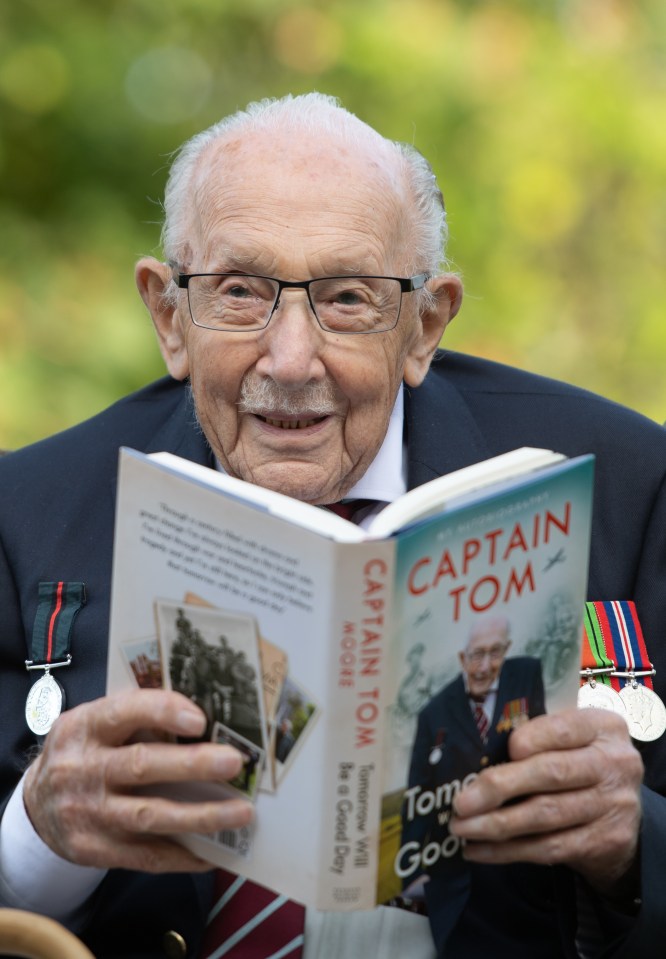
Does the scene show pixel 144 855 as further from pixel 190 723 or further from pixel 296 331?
pixel 296 331

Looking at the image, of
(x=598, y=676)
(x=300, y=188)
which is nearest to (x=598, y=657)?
(x=598, y=676)

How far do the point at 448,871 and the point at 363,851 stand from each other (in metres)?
0.24

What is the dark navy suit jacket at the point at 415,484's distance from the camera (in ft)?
6.67

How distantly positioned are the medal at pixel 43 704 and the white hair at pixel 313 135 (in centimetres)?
74

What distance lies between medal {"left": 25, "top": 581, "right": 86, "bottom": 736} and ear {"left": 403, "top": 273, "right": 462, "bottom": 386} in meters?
0.72

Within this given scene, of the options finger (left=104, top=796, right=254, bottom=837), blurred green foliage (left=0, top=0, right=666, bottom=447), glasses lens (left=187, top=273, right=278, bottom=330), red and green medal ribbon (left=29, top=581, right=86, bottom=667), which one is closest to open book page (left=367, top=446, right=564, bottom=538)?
finger (left=104, top=796, right=254, bottom=837)

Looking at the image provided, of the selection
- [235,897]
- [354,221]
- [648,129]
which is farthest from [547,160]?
[235,897]

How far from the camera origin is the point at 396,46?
497cm

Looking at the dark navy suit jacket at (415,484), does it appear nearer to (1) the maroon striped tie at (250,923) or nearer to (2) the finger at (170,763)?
(1) the maroon striped tie at (250,923)

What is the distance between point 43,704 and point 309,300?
817 millimetres

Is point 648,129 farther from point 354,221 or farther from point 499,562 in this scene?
point 499,562

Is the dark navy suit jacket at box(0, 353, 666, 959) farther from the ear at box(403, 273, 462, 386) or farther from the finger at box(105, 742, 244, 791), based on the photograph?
the finger at box(105, 742, 244, 791)

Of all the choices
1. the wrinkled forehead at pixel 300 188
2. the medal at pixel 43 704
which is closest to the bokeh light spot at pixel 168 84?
the wrinkled forehead at pixel 300 188

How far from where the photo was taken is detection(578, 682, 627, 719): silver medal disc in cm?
216
